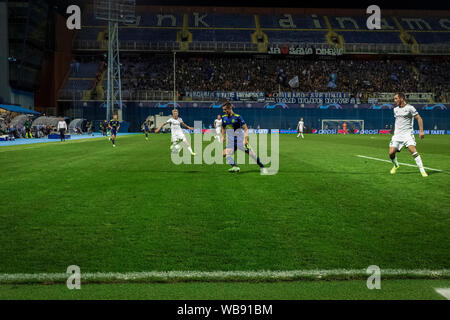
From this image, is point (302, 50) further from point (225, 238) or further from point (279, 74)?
point (225, 238)

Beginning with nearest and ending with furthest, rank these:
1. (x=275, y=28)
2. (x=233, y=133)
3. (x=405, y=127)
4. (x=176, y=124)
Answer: (x=405, y=127) → (x=233, y=133) → (x=176, y=124) → (x=275, y=28)

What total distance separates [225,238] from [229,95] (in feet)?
158

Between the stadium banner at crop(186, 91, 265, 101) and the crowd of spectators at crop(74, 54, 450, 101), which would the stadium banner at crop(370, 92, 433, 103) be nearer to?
the crowd of spectators at crop(74, 54, 450, 101)

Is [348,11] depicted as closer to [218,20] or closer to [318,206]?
[218,20]

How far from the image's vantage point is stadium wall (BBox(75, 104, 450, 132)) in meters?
52.6

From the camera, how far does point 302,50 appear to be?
56.7 meters

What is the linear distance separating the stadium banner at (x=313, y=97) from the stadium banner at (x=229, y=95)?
7.81 ft

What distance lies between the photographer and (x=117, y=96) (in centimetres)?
5197

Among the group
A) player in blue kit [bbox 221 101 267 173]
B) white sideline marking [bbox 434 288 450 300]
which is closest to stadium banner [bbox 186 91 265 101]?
player in blue kit [bbox 221 101 267 173]

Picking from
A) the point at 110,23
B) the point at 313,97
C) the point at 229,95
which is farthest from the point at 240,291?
the point at 313,97

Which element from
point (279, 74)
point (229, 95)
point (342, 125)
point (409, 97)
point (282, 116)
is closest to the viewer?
point (409, 97)

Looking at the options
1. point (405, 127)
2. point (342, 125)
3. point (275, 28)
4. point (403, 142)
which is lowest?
point (403, 142)

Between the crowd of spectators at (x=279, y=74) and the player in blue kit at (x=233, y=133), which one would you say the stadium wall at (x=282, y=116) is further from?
the player in blue kit at (x=233, y=133)
